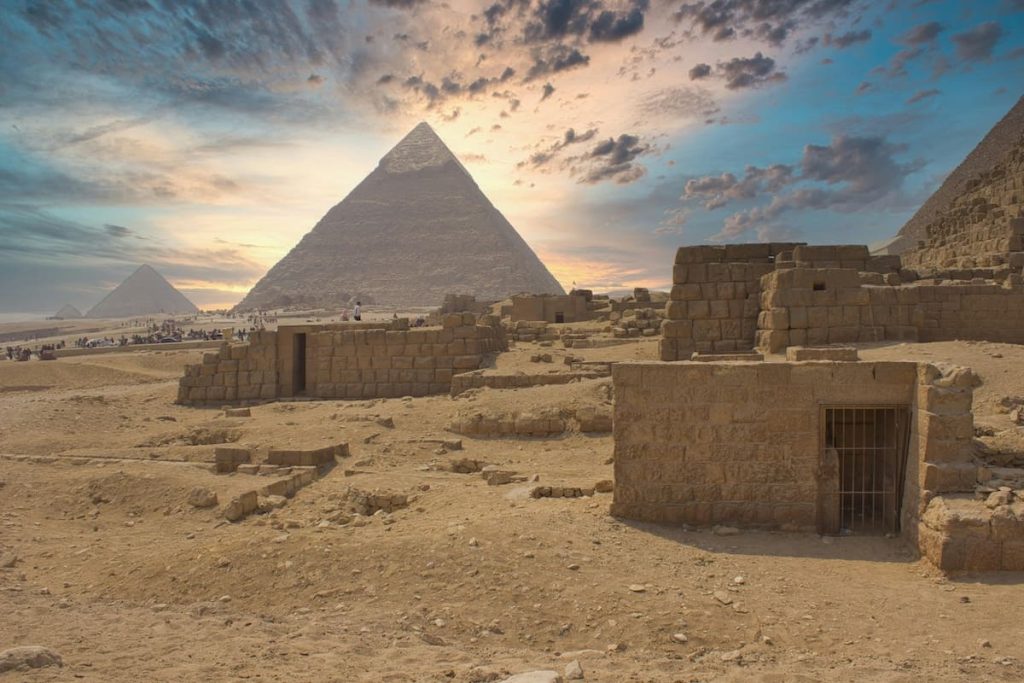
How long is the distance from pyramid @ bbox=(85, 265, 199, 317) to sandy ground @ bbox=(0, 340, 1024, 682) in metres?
155

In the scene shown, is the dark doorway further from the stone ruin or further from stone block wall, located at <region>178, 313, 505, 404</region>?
the stone ruin

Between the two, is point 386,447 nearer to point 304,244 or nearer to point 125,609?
point 125,609

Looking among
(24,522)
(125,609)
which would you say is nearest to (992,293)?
(125,609)

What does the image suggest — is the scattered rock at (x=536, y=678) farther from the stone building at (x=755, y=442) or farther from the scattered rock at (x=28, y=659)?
the stone building at (x=755, y=442)

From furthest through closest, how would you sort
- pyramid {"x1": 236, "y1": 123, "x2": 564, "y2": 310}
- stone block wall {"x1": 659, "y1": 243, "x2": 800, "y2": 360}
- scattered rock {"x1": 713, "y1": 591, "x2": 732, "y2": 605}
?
pyramid {"x1": 236, "y1": 123, "x2": 564, "y2": 310}, stone block wall {"x1": 659, "y1": 243, "x2": 800, "y2": 360}, scattered rock {"x1": 713, "y1": 591, "x2": 732, "y2": 605}

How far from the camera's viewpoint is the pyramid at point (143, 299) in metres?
148

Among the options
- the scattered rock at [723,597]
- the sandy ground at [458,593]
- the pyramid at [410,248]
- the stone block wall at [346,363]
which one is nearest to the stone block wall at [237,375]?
the stone block wall at [346,363]

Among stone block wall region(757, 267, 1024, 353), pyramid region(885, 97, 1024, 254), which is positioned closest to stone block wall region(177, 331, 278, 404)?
stone block wall region(757, 267, 1024, 353)

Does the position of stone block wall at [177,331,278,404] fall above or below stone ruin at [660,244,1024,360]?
below

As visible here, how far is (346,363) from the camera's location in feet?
51.7

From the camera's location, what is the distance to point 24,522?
7.23 metres

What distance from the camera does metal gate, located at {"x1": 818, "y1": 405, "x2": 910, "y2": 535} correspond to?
237 inches

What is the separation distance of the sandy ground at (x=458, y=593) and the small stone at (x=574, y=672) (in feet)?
0.25

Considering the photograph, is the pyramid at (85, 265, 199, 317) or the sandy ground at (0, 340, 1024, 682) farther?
the pyramid at (85, 265, 199, 317)
